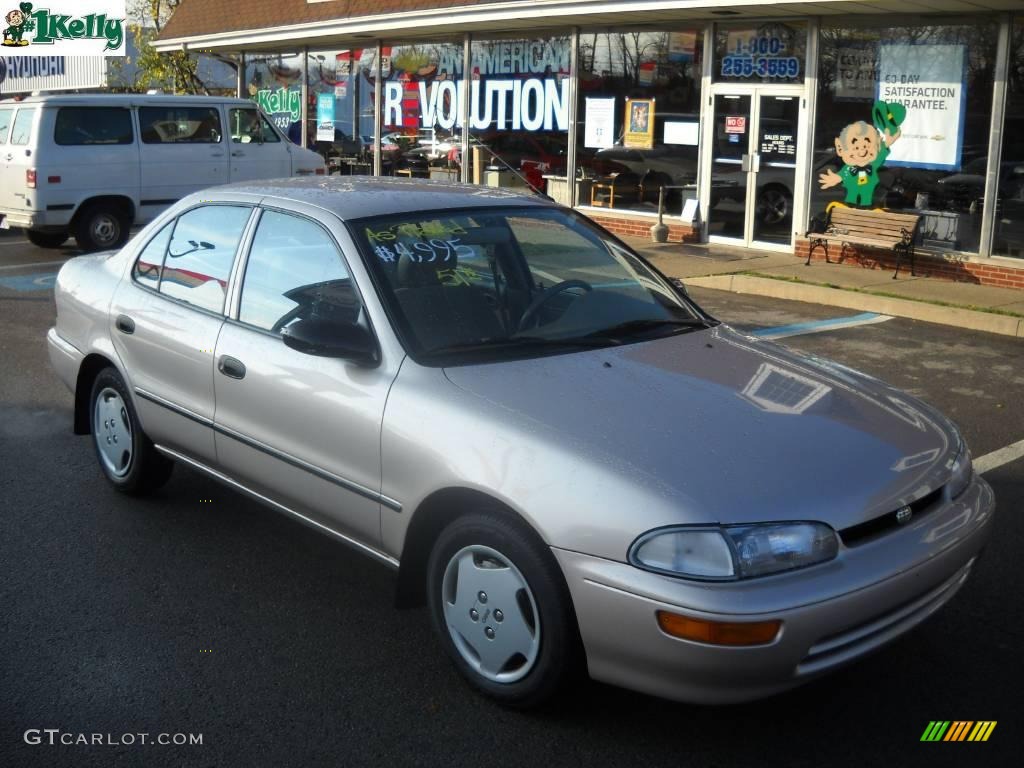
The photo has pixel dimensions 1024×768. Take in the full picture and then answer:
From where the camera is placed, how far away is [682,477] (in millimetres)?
3469

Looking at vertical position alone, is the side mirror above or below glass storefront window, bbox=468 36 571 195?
below

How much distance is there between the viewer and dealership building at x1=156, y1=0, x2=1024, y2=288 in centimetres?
1292

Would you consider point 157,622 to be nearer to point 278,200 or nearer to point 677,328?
point 278,200

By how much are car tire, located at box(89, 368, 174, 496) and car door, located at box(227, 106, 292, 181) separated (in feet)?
35.9

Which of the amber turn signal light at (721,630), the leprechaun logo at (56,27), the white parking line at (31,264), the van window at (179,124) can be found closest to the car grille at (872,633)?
the amber turn signal light at (721,630)

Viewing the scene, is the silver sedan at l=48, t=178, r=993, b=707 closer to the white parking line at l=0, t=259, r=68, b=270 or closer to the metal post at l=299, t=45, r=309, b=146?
the white parking line at l=0, t=259, r=68, b=270

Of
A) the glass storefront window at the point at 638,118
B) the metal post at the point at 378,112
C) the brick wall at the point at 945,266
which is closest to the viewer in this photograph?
the brick wall at the point at 945,266

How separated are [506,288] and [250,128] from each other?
12.9m

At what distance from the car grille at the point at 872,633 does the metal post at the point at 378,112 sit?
60.3 feet

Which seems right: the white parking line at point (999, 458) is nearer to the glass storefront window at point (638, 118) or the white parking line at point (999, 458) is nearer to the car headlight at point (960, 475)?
the car headlight at point (960, 475)

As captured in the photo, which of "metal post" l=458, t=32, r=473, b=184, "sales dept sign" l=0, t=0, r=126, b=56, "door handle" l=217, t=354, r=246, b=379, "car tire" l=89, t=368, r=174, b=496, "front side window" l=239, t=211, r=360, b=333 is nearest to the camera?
"front side window" l=239, t=211, r=360, b=333

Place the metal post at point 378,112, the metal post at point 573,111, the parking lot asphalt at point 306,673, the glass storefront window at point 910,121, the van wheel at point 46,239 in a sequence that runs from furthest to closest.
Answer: the metal post at point 378,112 < the metal post at point 573,111 < the van wheel at point 46,239 < the glass storefront window at point 910,121 < the parking lot asphalt at point 306,673

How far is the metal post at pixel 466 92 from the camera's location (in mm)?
19062

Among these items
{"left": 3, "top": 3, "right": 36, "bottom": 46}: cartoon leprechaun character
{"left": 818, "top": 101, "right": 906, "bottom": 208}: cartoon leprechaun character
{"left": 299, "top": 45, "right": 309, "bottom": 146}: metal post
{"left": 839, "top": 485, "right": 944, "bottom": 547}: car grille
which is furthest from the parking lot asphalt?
{"left": 3, "top": 3, "right": 36, "bottom": 46}: cartoon leprechaun character
